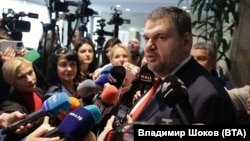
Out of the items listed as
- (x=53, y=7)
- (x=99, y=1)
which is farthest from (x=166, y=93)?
(x=99, y=1)

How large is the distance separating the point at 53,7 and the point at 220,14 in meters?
1.63

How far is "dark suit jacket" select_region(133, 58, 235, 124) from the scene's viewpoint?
0.97 metres

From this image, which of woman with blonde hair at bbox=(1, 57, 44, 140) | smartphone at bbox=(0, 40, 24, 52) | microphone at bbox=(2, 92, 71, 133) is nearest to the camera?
microphone at bbox=(2, 92, 71, 133)

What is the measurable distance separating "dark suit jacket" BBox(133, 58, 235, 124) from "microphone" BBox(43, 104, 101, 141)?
0.61 ft

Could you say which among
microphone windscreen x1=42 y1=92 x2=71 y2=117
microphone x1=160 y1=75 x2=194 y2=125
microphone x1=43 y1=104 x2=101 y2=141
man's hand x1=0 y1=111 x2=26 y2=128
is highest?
microphone x1=160 y1=75 x2=194 y2=125

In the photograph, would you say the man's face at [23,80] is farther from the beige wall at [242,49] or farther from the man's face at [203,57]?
the beige wall at [242,49]

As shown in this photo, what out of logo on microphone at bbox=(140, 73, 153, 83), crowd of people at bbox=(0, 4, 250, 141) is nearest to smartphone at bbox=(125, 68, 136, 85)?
crowd of people at bbox=(0, 4, 250, 141)

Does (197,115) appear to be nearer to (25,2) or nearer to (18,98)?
(18,98)

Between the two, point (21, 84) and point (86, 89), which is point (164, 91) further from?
point (21, 84)

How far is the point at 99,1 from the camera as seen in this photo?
8688mm

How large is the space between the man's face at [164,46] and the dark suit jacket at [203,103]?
65 millimetres

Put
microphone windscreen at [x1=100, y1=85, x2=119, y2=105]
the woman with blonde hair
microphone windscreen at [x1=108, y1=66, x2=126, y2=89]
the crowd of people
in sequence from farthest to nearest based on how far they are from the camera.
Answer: the woman with blonde hair < microphone windscreen at [x1=108, y1=66, x2=126, y2=89] < microphone windscreen at [x1=100, y1=85, x2=119, y2=105] < the crowd of people

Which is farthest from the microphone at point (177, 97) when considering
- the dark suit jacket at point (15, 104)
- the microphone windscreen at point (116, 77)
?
the dark suit jacket at point (15, 104)

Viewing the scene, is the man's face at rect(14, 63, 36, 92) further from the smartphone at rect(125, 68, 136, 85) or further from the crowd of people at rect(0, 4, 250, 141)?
the smartphone at rect(125, 68, 136, 85)
